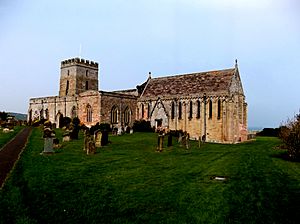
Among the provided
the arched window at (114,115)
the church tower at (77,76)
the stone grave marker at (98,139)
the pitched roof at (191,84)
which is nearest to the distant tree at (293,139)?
the stone grave marker at (98,139)

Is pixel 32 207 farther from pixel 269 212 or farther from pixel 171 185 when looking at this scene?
pixel 269 212

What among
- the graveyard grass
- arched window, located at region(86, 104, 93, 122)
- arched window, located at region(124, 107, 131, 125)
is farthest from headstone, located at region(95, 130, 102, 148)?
arched window, located at region(124, 107, 131, 125)

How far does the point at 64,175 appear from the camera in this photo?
1172 centimetres

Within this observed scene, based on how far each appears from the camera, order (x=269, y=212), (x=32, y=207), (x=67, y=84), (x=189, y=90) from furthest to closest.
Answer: (x=67, y=84), (x=189, y=90), (x=269, y=212), (x=32, y=207)

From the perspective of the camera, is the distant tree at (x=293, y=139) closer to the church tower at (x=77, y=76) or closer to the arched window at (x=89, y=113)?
the arched window at (x=89, y=113)

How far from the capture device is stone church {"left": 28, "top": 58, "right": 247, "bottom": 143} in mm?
36812

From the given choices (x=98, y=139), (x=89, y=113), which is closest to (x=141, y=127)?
(x=89, y=113)

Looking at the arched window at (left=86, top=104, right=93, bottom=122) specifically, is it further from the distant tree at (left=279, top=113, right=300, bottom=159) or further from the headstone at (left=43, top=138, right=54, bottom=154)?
the distant tree at (left=279, top=113, right=300, bottom=159)

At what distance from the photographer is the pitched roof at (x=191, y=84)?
125 ft

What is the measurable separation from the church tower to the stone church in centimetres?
442

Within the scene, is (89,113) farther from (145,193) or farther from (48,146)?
(145,193)

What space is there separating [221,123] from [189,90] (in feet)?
23.0

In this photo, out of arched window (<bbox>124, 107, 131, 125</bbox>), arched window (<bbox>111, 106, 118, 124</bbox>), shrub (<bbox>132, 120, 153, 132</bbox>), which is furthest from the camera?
arched window (<bbox>124, 107, 131, 125</bbox>)

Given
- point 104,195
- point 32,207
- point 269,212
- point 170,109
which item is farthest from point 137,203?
point 170,109
